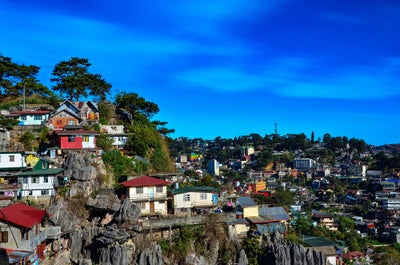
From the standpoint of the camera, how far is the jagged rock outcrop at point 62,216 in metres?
33.7

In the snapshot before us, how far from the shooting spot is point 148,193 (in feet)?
126

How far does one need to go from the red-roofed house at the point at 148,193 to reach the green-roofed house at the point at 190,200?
1.13 m

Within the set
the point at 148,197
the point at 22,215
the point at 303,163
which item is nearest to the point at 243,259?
the point at 148,197

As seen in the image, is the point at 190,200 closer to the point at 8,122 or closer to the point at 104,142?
the point at 104,142

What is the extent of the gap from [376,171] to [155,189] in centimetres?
12207

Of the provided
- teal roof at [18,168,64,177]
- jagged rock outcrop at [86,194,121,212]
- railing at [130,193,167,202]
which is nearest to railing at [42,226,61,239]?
jagged rock outcrop at [86,194,121,212]

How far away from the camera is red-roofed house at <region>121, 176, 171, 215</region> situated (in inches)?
1490

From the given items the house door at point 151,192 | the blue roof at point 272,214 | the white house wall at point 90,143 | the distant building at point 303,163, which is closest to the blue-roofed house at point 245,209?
the blue roof at point 272,214

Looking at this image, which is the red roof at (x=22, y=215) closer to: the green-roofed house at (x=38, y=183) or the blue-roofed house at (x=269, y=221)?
the green-roofed house at (x=38, y=183)

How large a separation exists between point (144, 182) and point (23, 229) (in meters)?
11.4

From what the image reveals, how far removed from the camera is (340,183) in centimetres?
13038

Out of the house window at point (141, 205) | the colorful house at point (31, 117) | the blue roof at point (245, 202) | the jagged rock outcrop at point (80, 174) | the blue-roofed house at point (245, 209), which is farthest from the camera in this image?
the colorful house at point (31, 117)

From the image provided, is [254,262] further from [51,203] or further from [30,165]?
[30,165]

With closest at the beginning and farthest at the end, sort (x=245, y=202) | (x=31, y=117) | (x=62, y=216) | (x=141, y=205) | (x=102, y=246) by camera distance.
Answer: (x=102, y=246) < (x=62, y=216) < (x=141, y=205) < (x=245, y=202) < (x=31, y=117)
